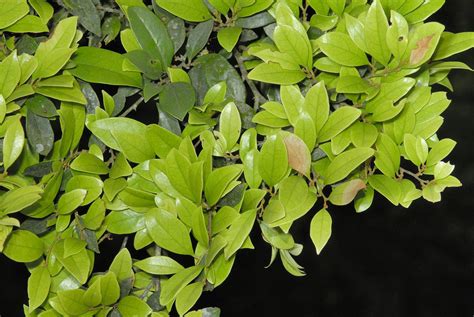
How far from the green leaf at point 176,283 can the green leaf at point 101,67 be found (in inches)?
8.4

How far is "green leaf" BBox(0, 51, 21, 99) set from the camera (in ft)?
2.35

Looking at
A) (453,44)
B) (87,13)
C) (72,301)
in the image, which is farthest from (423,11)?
(72,301)

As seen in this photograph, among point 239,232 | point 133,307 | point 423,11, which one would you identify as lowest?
point 133,307

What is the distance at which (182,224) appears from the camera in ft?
2.36

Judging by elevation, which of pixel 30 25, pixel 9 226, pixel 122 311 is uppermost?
pixel 30 25

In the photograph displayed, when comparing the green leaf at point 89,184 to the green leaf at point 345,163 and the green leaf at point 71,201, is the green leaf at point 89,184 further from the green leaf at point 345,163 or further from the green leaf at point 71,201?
the green leaf at point 345,163

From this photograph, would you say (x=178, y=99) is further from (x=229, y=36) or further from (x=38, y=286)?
(x=38, y=286)

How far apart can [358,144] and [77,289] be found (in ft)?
1.01

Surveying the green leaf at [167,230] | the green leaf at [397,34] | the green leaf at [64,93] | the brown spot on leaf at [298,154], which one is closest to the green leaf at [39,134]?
the green leaf at [64,93]

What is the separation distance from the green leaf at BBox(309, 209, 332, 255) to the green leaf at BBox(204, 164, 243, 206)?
0.29 ft

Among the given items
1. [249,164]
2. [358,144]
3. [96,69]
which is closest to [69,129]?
[96,69]

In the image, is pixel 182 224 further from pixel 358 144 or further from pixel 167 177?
pixel 358 144

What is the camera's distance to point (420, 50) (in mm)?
714

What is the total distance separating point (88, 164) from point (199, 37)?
0.59 feet
